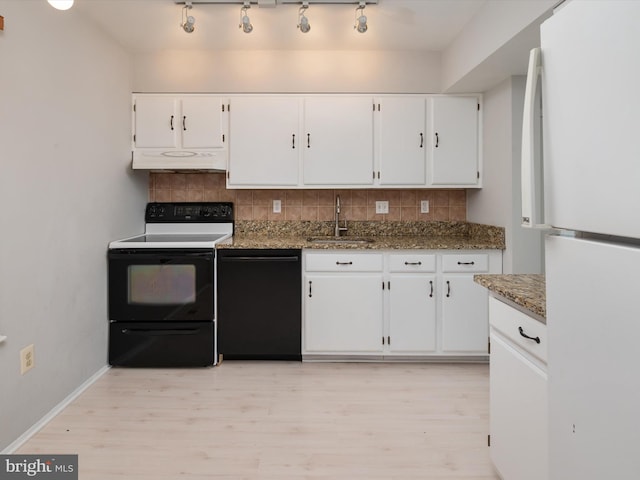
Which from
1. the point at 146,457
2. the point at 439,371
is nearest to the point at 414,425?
the point at 439,371

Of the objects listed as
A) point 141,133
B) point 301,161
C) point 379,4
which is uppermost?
point 379,4

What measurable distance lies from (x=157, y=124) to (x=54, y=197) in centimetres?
120

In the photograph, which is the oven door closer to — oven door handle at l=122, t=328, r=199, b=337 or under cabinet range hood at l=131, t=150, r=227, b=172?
oven door handle at l=122, t=328, r=199, b=337

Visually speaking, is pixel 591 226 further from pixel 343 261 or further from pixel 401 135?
pixel 401 135

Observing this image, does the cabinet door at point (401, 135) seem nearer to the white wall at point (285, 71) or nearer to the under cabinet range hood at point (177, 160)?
the white wall at point (285, 71)

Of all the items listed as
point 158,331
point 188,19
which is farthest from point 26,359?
point 188,19

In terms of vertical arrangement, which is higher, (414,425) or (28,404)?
(28,404)

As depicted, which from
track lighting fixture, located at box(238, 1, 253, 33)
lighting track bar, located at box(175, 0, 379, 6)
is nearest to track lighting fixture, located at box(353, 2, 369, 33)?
lighting track bar, located at box(175, 0, 379, 6)

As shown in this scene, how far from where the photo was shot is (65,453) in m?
2.01

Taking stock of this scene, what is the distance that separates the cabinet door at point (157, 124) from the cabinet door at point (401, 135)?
1.58m

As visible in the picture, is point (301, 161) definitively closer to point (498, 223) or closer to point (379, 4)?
point (379, 4)

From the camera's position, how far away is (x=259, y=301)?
10.3 feet

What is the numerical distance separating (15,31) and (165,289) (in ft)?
5.60

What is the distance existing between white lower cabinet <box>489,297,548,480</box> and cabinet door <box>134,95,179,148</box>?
266 cm
